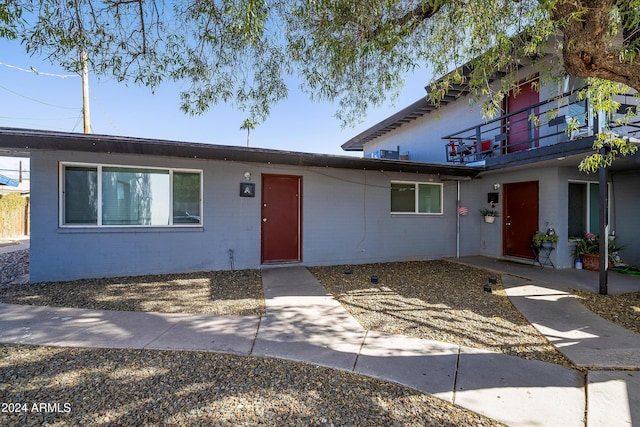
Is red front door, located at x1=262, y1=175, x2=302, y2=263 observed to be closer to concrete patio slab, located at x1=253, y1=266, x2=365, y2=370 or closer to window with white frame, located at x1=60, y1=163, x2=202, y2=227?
window with white frame, located at x1=60, y1=163, x2=202, y2=227

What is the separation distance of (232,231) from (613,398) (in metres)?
6.56

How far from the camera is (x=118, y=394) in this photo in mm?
2361

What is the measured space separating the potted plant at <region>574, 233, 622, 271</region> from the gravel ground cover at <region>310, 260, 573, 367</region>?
2.58 m

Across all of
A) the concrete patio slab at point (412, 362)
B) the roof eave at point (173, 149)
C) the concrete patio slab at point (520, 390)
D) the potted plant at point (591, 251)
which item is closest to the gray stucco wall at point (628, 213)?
the potted plant at point (591, 251)

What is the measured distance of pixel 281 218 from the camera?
7.79 metres

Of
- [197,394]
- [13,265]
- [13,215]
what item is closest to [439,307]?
[197,394]

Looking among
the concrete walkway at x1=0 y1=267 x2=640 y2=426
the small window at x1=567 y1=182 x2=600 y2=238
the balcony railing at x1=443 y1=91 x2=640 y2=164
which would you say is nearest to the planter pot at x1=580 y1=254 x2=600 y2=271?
the small window at x1=567 y1=182 x2=600 y2=238

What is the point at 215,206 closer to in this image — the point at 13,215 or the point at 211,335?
the point at 211,335

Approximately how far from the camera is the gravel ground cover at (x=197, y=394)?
2.12 m

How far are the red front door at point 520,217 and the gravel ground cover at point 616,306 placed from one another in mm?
2967

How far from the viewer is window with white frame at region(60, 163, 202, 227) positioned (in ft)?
20.3

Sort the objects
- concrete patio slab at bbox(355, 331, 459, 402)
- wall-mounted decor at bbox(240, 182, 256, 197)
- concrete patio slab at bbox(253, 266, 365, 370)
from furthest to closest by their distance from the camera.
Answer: wall-mounted decor at bbox(240, 182, 256, 197), concrete patio slab at bbox(253, 266, 365, 370), concrete patio slab at bbox(355, 331, 459, 402)

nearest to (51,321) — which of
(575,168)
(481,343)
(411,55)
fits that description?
(481,343)

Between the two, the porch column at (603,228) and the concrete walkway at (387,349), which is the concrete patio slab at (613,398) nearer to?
the concrete walkway at (387,349)
